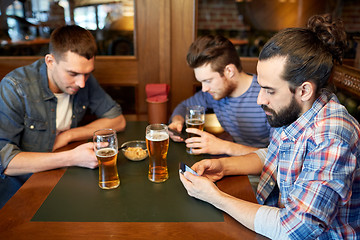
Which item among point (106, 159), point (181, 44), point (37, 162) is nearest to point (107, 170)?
point (106, 159)

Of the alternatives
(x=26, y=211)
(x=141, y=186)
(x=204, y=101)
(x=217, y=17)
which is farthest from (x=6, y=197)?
(x=217, y=17)

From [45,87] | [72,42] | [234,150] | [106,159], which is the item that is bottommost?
[234,150]

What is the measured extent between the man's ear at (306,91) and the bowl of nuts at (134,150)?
2.29ft

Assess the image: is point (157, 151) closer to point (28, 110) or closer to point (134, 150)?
point (134, 150)

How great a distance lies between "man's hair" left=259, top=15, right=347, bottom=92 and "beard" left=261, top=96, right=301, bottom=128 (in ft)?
0.23

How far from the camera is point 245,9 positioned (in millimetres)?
2871

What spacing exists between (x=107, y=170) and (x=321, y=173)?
729 millimetres

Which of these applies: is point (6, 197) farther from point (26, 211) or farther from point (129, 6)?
point (129, 6)

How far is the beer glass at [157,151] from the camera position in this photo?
1.24 m

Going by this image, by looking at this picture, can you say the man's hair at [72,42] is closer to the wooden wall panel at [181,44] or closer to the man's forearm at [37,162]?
the man's forearm at [37,162]

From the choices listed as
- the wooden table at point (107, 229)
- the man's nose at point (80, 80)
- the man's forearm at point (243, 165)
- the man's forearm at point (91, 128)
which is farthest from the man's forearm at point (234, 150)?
the man's nose at point (80, 80)

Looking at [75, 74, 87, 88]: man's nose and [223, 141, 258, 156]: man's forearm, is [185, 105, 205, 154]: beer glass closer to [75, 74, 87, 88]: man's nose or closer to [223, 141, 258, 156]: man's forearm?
[223, 141, 258, 156]: man's forearm

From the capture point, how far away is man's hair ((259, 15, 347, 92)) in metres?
1.13

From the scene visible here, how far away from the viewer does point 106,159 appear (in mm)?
1172
